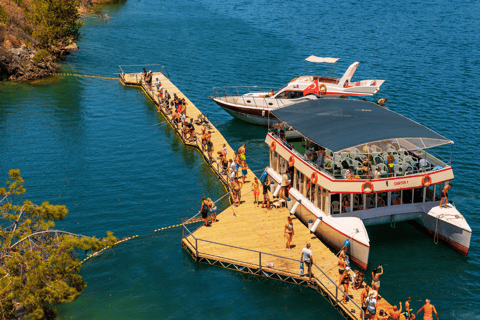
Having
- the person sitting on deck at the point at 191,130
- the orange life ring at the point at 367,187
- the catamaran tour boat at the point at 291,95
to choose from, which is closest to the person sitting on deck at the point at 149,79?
the catamaran tour boat at the point at 291,95

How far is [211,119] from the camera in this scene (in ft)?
184

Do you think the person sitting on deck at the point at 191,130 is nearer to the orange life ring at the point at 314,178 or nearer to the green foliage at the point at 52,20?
the orange life ring at the point at 314,178

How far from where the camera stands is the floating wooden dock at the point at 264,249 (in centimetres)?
2725

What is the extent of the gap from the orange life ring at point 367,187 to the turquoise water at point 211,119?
165 inches

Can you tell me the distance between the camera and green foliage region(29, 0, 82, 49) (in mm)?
67500

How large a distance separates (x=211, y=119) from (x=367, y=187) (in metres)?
28.3

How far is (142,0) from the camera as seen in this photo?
115 metres

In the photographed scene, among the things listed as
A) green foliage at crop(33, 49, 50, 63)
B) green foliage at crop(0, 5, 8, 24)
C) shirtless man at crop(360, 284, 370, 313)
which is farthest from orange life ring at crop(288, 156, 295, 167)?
green foliage at crop(0, 5, 8, 24)

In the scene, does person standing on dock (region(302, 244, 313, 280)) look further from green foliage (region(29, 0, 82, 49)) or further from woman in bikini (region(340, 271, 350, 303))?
green foliage (region(29, 0, 82, 49))

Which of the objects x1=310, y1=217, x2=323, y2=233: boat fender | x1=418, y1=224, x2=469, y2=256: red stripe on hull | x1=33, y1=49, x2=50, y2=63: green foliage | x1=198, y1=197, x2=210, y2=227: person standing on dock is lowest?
x1=418, y1=224, x2=469, y2=256: red stripe on hull

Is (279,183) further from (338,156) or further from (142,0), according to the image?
(142,0)

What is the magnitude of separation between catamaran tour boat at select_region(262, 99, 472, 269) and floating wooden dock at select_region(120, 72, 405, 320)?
4.97ft

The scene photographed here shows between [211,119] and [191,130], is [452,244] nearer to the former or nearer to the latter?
[191,130]

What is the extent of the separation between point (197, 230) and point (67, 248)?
1126 centimetres
